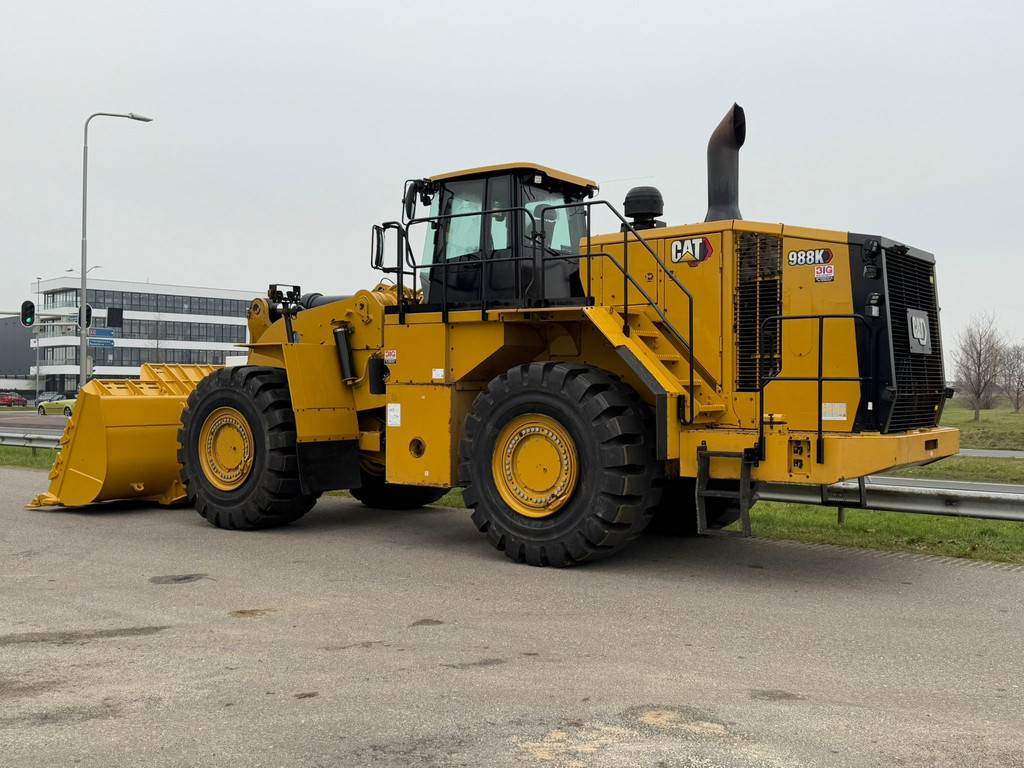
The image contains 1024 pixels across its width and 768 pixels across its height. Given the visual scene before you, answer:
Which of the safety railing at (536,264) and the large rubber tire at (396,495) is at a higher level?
the safety railing at (536,264)

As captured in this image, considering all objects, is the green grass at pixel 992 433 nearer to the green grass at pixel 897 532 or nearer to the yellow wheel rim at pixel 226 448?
the green grass at pixel 897 532

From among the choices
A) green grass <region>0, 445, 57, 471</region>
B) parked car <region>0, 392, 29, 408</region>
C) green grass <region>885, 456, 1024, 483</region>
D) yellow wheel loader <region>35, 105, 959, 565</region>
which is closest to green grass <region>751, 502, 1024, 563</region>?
yellow wheel loader <region>35, 105, 959, 565</region>

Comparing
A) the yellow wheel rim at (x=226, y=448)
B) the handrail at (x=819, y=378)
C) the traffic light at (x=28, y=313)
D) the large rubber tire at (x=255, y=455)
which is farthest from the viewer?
the traffic light at (x=28, y=313)

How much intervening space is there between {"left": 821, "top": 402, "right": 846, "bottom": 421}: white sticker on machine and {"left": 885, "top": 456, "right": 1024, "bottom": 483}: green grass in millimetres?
11416

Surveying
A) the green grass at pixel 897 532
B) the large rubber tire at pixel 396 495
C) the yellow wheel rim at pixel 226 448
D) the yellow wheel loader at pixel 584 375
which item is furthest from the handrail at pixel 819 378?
the yellow wheel rim at pixel 226 448

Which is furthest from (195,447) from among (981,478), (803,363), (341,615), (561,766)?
(981,478)

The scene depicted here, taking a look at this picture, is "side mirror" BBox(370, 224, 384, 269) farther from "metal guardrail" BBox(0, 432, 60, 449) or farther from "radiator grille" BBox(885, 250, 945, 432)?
"metal guardrail" BBox(0, 432, 60, 449)

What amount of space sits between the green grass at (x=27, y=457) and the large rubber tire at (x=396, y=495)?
8.09 metres

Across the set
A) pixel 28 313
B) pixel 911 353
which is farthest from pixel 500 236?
pixel 28 313

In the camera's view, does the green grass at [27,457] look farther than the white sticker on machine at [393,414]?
Yes

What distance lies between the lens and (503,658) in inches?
224

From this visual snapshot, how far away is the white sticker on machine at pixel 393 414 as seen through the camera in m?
9.73

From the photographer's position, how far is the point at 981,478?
20.0 m

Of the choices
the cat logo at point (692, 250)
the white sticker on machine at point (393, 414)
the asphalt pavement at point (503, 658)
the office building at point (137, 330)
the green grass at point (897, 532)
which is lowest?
the asphalt pavement at point (503, 658)
